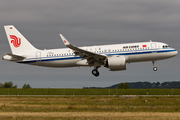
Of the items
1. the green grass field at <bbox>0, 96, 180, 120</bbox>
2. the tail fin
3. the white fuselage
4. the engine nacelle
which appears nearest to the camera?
the green grass field at <bbox>0, 96, 180, 120</bbox>

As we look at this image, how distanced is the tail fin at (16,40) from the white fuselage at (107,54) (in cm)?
265

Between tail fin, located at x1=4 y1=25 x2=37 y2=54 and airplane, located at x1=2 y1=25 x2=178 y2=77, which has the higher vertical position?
tail fin, located at x1=4 y1=25 x2=37 y2=54

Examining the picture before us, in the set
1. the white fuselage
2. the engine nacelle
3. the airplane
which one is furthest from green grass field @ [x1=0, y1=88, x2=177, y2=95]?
the engine nacelle

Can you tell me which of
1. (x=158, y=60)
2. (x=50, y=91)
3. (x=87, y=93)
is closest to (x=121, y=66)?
(x=158, y=60)

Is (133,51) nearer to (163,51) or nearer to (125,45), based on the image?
(125,45)

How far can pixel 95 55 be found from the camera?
132ft

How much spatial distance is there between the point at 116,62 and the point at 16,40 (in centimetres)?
2006

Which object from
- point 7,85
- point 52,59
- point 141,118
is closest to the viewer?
point 141,118

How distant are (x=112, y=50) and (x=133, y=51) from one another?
3.29 meters

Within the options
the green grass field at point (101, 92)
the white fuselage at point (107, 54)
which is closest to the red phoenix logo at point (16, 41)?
the white fuselage at point (107, 54)

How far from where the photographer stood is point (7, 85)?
3713 inches

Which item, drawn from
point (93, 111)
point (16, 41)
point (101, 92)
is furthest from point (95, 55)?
point (93, 111)

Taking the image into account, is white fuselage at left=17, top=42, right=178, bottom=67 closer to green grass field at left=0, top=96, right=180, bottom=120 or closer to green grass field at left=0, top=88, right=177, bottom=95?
green grass field at left=0, top=88, right=177, bottom=95

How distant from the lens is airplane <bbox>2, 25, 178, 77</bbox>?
4000cm
